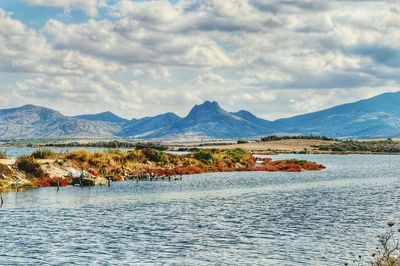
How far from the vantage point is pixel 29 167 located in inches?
3816

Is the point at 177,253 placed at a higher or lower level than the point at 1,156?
lower

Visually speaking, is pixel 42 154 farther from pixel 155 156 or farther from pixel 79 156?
pixel 155 156

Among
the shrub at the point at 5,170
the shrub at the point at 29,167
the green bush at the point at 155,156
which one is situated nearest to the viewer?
the shrub at the point at 5,170

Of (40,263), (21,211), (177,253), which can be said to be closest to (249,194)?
(21,211)

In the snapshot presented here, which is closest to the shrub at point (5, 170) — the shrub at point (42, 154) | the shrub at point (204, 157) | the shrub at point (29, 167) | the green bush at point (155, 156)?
the shrub at point (29, 167)

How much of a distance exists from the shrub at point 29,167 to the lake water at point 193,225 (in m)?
11.4

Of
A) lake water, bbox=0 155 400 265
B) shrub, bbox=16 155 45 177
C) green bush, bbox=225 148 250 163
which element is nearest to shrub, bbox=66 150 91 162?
shrub, bbox=16 155 45 177

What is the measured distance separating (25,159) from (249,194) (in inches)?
1586

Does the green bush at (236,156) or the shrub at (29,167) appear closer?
the shrub at (29,167)

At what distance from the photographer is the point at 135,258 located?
39.4m

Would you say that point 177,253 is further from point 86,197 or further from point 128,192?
point 128,192

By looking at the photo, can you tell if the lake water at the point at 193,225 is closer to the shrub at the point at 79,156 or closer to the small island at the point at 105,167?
the small island at the point at 105,167

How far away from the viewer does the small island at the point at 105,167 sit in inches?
3718

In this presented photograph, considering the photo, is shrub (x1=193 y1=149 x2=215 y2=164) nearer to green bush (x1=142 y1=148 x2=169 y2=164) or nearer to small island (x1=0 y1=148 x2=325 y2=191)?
small island (x1=0 y1=148 x2=325 y2=191)
